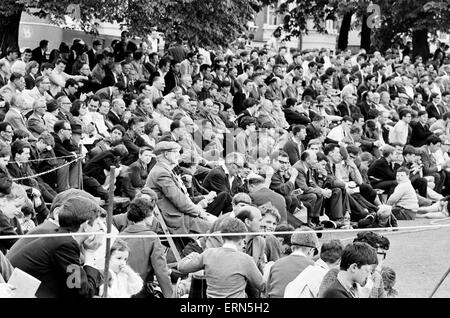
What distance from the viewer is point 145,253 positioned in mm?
9844

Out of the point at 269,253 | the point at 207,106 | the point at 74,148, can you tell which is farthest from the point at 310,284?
the point at 207,106

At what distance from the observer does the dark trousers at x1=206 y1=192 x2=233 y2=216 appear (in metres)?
14.4

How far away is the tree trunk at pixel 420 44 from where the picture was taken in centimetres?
3822

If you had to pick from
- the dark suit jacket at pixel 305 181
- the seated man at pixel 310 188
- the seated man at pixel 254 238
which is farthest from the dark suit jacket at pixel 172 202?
the dark suit jacket at pixel 305 181

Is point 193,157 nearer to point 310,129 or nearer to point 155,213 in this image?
point 155,213

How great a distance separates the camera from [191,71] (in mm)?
23188

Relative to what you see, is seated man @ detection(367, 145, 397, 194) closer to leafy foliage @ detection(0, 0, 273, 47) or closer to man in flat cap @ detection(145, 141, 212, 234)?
leafy foliage @ detection(0, 0, 273, 47)

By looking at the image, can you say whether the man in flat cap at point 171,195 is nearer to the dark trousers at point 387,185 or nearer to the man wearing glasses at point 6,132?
the man wearing glasses at point 6,132

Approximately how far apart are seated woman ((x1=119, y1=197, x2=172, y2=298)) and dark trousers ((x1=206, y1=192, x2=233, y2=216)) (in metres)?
4.52

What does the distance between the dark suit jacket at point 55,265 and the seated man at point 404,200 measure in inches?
395

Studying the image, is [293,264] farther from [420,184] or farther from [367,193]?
[420,184]

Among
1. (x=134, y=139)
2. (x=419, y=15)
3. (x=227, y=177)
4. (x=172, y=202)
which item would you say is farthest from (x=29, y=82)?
(x=419, y=15)

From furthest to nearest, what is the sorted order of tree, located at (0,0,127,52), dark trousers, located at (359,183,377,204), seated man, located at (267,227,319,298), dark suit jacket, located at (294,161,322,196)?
tree, located at (0,0,127,52), dark trousers, located at (359,183,377,204), dark suit jacket, located at (294,161,322,196), seated man, located at (267,227,319,298)

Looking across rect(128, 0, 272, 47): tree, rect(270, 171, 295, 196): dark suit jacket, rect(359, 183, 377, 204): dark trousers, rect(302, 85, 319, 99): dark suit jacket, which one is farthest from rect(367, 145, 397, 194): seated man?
rect(128, 0, 272, 47): tree
